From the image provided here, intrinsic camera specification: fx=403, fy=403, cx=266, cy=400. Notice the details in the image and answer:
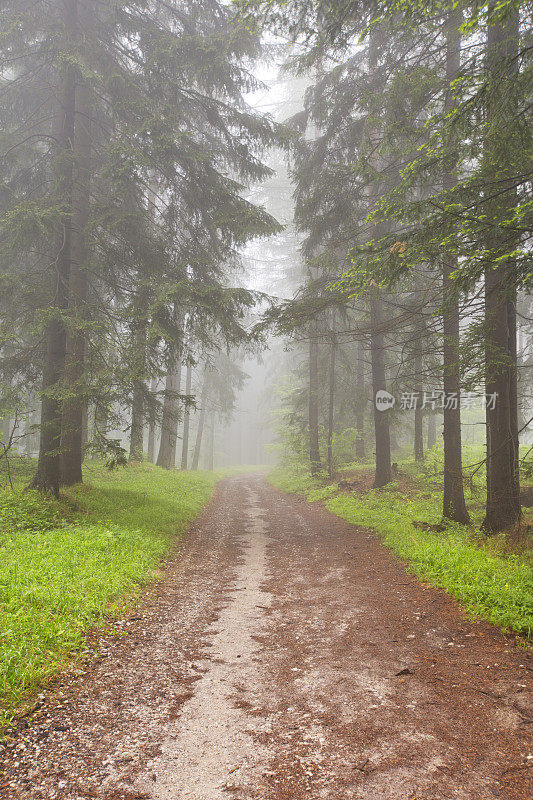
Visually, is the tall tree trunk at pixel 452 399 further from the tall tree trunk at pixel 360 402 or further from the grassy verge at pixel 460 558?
the tall tree trunk at pixel 360 402

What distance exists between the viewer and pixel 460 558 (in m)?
6.25

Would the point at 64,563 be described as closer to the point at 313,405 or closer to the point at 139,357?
the point at 139,357

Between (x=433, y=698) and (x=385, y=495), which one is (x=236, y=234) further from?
(x=433, y=698)

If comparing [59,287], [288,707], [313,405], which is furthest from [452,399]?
[313,405]

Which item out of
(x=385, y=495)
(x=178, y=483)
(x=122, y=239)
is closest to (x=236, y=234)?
(x=122, y=239)

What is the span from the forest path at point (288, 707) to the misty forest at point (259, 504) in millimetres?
22

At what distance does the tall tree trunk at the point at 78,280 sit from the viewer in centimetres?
870

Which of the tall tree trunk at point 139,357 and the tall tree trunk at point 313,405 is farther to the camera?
the tall tree trunk at point 313,405

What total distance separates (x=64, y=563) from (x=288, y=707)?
3844mm

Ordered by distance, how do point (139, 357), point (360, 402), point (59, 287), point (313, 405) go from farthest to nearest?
point (313, 405), point (360, 402), point (59, 287), point (139, 357)

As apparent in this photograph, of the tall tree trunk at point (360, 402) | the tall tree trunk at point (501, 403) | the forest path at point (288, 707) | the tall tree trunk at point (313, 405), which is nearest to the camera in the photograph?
the forest path at point (288, 707)

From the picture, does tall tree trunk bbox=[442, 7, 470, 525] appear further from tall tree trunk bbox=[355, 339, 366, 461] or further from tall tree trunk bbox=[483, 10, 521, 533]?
tall tree trunk bbox=[355, 339, 366, 461]

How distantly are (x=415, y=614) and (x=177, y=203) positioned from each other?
12254mm

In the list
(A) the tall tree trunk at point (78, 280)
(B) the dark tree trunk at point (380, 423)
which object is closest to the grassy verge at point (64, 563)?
(A) the tall tree trunk at point (78, 280)
